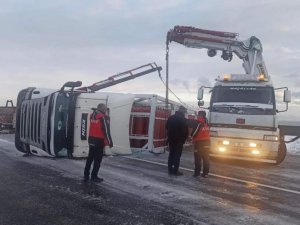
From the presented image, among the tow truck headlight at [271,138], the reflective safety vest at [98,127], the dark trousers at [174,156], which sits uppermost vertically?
the reflective safety vest at [98,127]

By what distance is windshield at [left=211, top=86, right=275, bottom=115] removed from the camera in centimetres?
1260

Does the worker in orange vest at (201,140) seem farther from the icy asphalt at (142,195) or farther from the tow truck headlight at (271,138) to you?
the tow truck headlight at (271,138)

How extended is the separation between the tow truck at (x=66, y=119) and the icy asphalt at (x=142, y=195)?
509mm

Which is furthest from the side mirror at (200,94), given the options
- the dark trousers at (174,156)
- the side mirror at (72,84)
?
the side mirror at (72,84)

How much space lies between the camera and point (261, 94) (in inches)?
505

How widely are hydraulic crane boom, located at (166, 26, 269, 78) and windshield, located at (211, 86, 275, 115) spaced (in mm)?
3028

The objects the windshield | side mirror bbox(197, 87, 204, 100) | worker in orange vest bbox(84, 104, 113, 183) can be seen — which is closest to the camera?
worker in orange vest bbox(84, 104, 113, 183)

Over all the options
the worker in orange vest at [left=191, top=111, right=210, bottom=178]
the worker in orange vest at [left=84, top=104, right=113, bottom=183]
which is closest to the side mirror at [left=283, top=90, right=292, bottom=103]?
the worker in orange vest at [left=191, top=111, right=210, bottom=178]

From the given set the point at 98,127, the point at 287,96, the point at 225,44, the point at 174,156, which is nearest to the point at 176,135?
the point at 174,156

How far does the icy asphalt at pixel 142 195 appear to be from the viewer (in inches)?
233

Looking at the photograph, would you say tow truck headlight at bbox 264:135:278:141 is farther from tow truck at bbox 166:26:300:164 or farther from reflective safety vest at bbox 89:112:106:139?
reflective safety vest at bbox 89:112:106:139

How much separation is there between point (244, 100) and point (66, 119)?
218 inches

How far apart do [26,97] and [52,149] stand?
263cm

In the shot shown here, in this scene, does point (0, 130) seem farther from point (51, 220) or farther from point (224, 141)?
point (51, 220)
